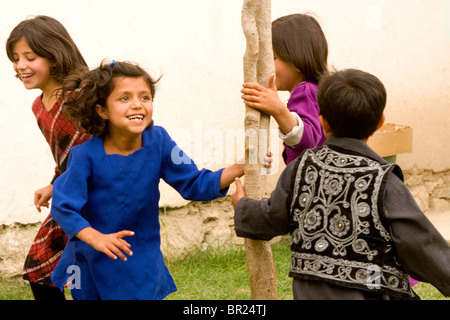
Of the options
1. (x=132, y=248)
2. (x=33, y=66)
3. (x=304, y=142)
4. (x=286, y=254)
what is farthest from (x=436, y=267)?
(x=286, y=254)

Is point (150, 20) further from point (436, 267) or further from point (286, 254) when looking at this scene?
point (436, 267)

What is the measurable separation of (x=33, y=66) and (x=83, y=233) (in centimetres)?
99

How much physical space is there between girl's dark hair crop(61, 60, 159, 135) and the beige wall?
1534 millimetres

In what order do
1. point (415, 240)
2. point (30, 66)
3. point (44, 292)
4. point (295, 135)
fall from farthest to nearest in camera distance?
1. point (44, 292)
2. point (30, 66)
3. point (295, 135)
4. point (415, 240)

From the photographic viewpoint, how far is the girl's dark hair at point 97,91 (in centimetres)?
294

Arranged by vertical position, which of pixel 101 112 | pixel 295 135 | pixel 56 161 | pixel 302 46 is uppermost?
pixel 302 46

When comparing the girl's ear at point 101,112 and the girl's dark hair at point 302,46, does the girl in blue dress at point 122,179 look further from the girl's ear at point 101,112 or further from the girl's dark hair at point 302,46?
the girl's dark hair at point 302,46

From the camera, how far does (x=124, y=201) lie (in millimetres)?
2906

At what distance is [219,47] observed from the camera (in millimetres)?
4914

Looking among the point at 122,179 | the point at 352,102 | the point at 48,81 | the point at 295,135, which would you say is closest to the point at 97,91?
the point at 122,179

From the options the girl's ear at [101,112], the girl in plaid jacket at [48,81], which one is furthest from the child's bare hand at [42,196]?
the girl's ear at [101,112]

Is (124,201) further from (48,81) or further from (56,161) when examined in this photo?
(48,81)

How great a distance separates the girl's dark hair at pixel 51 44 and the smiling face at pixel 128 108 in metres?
0.51

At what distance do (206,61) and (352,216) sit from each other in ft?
8.77
